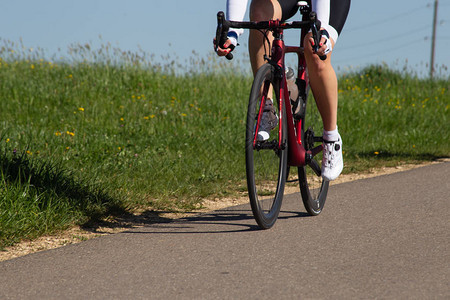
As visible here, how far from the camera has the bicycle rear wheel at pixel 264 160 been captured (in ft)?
12.0

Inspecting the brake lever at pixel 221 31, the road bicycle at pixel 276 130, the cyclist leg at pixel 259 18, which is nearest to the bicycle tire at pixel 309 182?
the road bicycle at pixel 276 130

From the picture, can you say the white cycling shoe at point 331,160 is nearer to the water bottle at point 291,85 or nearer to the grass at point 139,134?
the water bottle at point 291,85

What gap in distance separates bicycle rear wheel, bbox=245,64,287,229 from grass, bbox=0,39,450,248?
3.37 ft

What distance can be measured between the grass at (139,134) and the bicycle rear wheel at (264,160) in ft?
3.37

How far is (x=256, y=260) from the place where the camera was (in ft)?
11.0

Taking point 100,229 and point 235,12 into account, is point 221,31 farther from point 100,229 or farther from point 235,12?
point 100,229

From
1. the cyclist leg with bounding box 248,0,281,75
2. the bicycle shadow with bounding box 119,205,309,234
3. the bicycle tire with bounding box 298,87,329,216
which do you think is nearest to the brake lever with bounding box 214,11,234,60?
the cyclist leg with bounding box 248,0,281,75

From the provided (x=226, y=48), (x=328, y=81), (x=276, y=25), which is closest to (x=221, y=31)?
(x=226, y=48)

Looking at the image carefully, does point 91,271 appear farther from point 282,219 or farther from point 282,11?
point 282,11

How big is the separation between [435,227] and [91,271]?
90.8 inches

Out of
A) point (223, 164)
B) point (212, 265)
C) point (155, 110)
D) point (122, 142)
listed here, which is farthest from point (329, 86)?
point (155, 110)

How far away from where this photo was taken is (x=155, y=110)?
9109mm

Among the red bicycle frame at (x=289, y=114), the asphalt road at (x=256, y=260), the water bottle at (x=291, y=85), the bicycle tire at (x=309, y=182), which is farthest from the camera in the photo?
the bicycle tire at (x=309, y=182)

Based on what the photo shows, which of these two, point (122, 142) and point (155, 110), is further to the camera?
point (155, 110)
